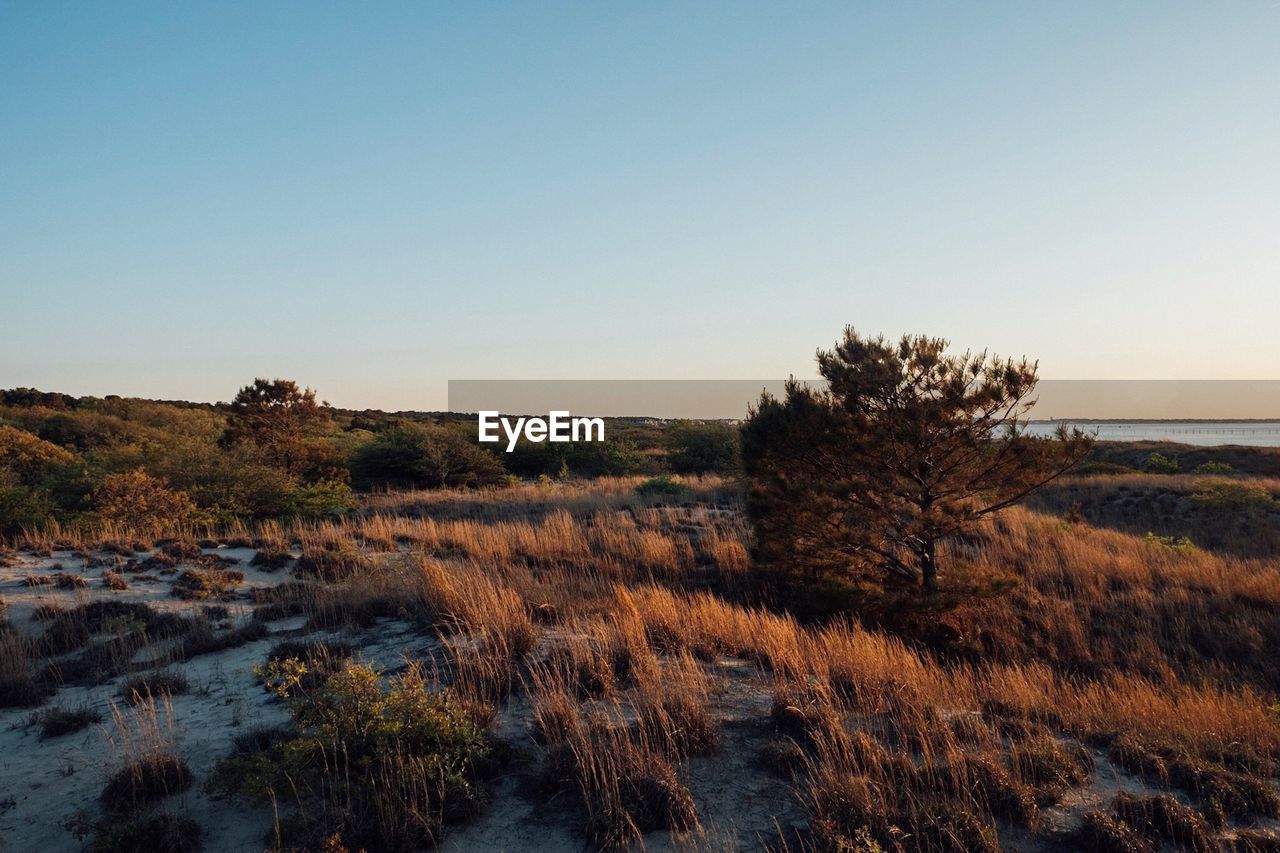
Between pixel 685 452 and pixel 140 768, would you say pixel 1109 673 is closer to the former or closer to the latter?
pixel 140 768

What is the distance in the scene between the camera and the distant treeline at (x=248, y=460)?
14.5 meters

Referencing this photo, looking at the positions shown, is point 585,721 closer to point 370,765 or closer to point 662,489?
point 370,765

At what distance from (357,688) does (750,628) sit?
13.3ft

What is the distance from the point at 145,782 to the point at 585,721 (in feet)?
8.62

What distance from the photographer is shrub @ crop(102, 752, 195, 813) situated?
3816mm

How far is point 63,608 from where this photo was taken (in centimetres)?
780

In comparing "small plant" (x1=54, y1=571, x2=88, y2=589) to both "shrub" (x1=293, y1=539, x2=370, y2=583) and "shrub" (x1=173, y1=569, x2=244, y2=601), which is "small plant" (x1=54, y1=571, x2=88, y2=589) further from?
"shrub" (x1=293, y1=539, x2=370, y2=583)

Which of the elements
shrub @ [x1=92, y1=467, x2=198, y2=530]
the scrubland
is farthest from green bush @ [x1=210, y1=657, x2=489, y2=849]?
shrub @ [x1=92, y1=467, x2=198, y2=530]

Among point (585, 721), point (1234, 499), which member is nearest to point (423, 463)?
point (585, 721)

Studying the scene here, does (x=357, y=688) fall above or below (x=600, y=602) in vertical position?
above

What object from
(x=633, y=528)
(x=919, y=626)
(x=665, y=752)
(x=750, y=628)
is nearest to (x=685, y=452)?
(x=633, y=528)

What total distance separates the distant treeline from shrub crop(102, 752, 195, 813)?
38.5ft

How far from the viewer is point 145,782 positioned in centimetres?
394

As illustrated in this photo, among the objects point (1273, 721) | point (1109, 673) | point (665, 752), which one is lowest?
point (1109, 673)
